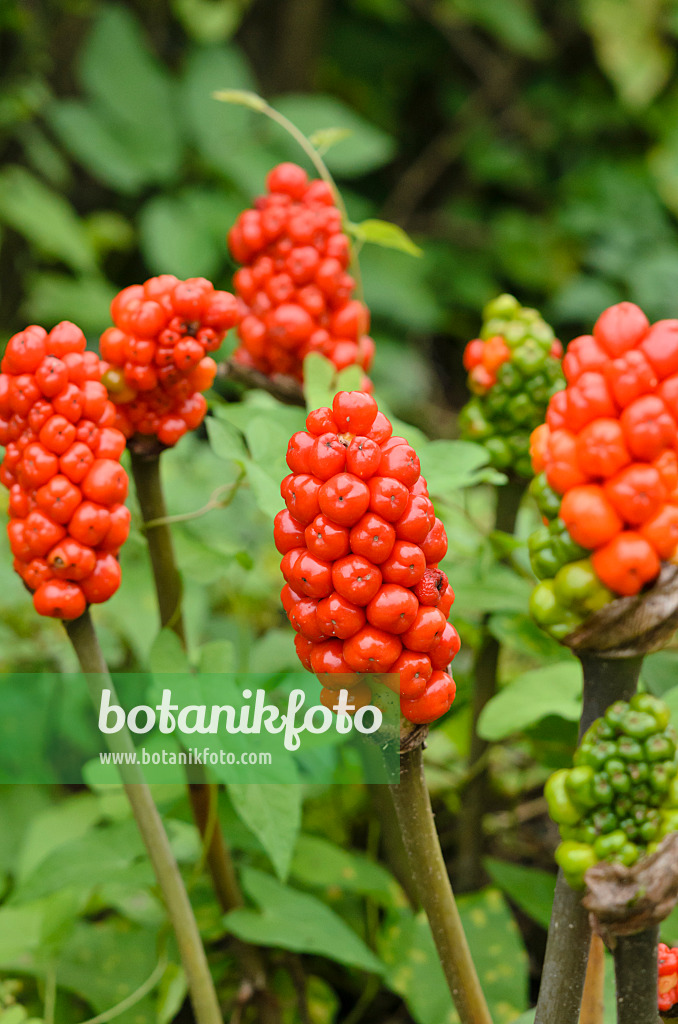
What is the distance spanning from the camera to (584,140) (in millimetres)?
2998

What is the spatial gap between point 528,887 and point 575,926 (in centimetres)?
45

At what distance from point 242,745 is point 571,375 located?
40cm

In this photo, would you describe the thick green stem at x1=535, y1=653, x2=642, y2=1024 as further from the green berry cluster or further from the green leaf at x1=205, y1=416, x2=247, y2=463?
the green leaf at x1=205, y1=416, x2=247, y2=463

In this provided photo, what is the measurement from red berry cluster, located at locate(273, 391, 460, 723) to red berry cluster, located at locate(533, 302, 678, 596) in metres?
0.08

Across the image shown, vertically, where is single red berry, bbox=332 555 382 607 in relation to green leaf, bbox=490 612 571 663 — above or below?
above

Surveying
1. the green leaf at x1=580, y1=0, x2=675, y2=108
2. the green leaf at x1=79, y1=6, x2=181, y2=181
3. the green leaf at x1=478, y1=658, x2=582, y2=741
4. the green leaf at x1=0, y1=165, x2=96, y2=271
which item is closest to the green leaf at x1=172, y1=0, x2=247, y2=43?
the green leaf at x1=79, y1=6, x2=181, y2=181

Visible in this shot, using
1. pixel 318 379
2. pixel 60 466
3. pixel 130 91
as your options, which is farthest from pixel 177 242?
pixel 60 466

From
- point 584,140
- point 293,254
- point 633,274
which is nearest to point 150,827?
point 293,254

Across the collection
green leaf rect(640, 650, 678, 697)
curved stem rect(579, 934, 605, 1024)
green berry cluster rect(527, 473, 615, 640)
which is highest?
green berry cluster rect(527, 473, 615, 640)

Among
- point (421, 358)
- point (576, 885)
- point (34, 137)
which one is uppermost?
point (576, 885)

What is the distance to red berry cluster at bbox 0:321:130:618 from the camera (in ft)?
1.85

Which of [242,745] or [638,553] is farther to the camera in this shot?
[242,745]

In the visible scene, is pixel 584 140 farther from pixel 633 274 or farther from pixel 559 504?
pixel 559 504

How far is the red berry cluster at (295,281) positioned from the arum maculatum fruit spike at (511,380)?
116mm
